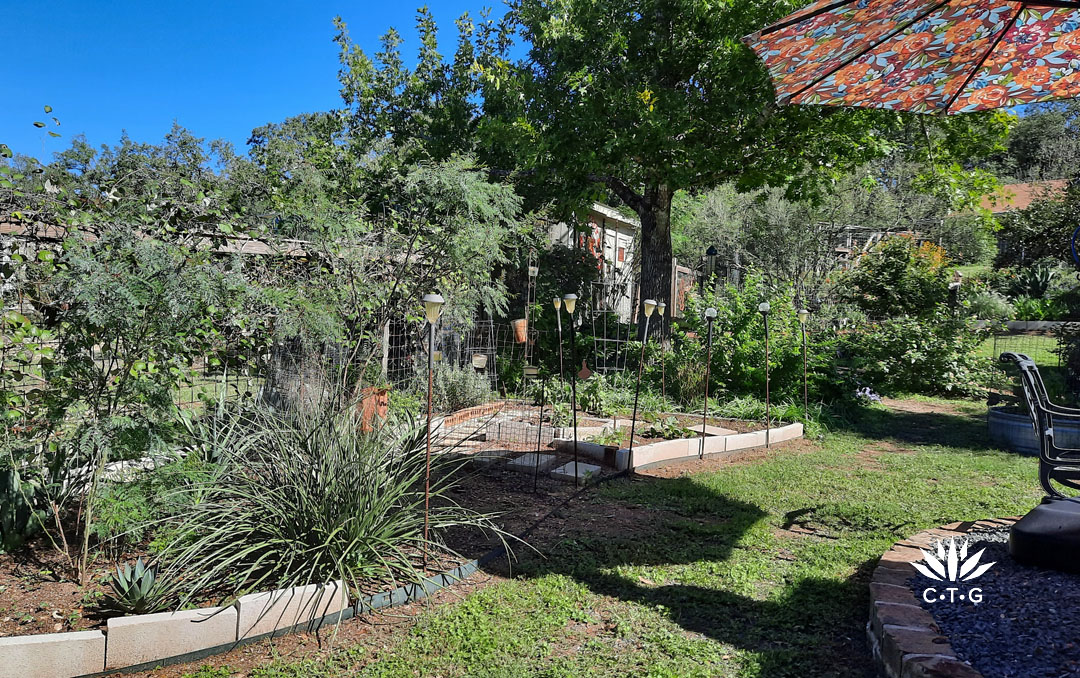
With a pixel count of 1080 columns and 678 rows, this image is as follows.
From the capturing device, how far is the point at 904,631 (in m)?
2.44

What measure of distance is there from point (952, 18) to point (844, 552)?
9.40 feet

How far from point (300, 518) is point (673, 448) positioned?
12.6 ft

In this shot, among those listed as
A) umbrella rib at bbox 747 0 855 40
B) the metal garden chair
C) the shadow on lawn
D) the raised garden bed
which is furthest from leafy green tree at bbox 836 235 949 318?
the raised garden bed

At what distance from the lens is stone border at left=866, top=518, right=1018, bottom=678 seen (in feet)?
7.18

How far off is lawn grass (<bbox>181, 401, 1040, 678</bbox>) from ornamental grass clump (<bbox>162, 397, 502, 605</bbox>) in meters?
0.41

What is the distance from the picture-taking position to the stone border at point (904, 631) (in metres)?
2.19

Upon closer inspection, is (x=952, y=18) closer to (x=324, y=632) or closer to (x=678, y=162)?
(x=324, y=632)

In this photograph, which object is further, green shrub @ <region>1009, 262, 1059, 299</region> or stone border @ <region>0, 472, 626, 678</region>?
green shrub @ <region>1009, 262, 1059, 299</region>

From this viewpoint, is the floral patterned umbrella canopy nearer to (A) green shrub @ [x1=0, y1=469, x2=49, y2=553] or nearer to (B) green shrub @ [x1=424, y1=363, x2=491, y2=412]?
(A) green shrub @ [x1=0, y1=469, x2=49, y2=553]

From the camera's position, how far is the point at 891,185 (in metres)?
22.9

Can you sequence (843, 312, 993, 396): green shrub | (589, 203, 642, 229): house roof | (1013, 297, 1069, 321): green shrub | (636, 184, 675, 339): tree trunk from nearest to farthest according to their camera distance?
(843, 312, 993, 396): green shrub, (636, 184, 675, 339): tree trunk, (589, 203, 642, 229): house roof, (1013, 297, 1069, 321): green shrub

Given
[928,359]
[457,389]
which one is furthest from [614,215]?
[457,389]

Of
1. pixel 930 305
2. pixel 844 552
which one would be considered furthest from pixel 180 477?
pixel 930 305

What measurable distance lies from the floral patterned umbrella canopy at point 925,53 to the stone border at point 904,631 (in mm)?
2455
